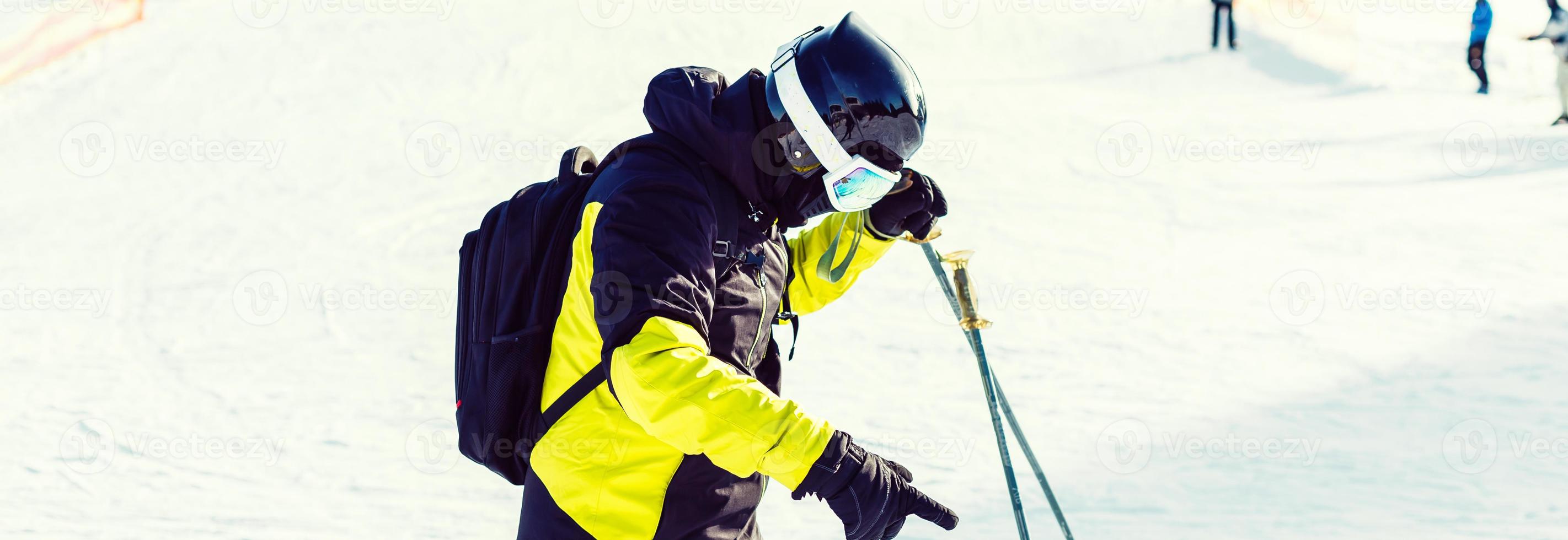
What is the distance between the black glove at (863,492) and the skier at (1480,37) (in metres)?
14.8

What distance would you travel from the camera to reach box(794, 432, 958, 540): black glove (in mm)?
1822

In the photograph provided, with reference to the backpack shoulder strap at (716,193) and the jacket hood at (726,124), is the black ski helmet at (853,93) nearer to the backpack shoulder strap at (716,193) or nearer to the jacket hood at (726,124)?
the jacket hood at (726,124)

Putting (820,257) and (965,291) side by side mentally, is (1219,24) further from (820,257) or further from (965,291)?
(820,257)

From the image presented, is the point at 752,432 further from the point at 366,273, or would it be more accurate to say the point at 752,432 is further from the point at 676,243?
the point at 366,273

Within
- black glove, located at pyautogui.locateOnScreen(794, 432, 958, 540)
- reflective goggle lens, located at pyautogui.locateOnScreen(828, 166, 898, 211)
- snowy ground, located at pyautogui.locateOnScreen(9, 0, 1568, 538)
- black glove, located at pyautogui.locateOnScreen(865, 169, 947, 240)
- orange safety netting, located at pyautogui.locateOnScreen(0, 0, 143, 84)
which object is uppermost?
orange safety netting, located at pyautogui.locateOnScreen(0, 0, 143, 84)

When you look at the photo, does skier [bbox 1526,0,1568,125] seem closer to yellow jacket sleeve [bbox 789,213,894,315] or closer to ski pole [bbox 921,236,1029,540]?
ski pole [bbox 921,236,1029,540]

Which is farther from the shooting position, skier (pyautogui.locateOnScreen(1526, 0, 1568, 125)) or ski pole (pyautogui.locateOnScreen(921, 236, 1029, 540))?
skier (pyautogui.locateOnScreen(1526, 0, 1568, 125))

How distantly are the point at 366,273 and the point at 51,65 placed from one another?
6.02 m

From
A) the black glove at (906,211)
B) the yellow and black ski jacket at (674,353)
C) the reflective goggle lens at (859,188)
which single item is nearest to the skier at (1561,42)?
the black glove at (906,211)

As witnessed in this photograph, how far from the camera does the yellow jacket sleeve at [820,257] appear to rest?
8.82ft

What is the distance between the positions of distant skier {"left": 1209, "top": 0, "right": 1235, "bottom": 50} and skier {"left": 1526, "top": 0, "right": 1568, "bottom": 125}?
4.28 meters

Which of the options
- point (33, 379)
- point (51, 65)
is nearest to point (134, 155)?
point (51, 65)

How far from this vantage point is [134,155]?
9039 millimetres

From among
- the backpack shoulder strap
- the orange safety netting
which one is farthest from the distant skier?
the backpack shoulder strap
